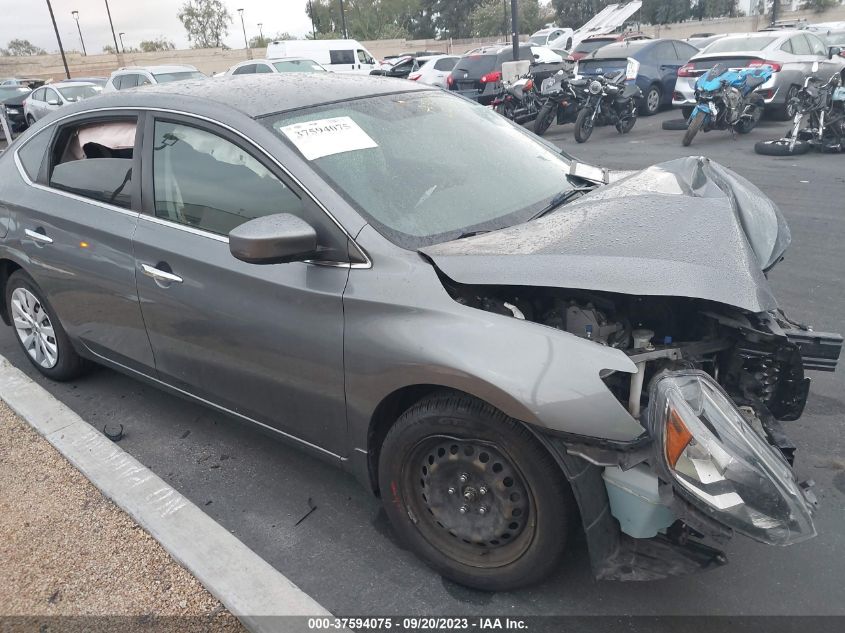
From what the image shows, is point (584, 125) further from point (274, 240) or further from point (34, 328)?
point (274, 240)

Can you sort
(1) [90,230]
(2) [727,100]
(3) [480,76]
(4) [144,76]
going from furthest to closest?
1. (4) [144,76]
2. (3) [480,76]
3. (2) [727,100]
4. (1) [90,230]

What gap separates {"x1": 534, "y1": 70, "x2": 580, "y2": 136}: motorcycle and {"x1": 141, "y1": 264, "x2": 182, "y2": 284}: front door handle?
36.2ft

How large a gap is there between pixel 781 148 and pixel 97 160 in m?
9.47

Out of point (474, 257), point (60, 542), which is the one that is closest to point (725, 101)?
point (474, 257)

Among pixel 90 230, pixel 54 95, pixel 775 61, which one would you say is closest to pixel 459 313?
pixel 90 230

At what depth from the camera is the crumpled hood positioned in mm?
2123

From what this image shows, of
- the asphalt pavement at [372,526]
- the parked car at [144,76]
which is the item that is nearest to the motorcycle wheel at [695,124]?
the asphalt pavement at [372,526]

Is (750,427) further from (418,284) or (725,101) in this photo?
(725,101)

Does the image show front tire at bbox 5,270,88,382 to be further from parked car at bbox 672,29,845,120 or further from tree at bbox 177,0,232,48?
tree at bbox 177,0,232,48

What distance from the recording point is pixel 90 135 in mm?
3637

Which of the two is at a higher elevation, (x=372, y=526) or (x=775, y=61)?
(x=775, y=61)

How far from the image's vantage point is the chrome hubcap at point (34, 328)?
403cm

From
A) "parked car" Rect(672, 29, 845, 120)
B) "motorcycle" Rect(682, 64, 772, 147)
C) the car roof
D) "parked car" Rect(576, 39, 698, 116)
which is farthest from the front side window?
"parked car" Rect(576, 39, 698, 116)

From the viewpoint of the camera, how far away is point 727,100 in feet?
35.1
